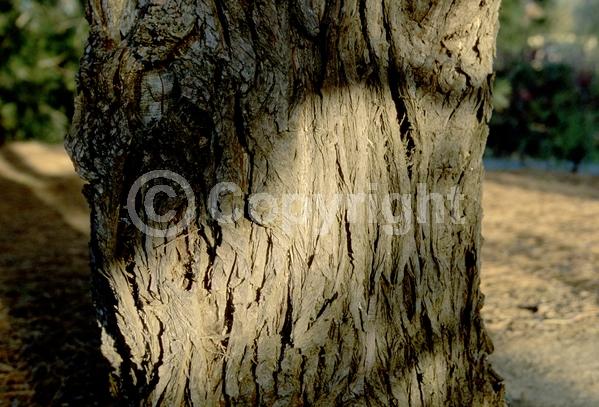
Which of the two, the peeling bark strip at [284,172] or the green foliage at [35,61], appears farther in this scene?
the green foliage at [35,61]

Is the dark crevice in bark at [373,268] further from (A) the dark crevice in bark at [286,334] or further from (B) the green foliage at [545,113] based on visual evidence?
(B) the green foliage at [545,113]

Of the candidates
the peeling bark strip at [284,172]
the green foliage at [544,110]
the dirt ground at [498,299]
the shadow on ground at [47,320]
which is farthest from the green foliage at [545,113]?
the peeling bark strip at [284,172]

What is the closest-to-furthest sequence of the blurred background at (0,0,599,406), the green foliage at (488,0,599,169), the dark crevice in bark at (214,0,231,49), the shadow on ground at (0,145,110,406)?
the dark crevice in bark at (214,0,231,49) → the shadow on ground at (0,145,110,406) → the blurred background at (0,0,599,406) → the green foliage at (488,0,599,169)

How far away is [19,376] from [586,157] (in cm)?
721

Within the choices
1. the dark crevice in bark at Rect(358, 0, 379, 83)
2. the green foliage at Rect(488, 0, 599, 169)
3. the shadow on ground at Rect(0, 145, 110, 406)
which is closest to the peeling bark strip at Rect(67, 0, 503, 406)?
the dark crevice in bark at Rect(358, 0, 379, 83)

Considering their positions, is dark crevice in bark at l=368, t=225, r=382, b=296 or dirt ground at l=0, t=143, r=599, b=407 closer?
dark crevice in bark at l=368, t=225, r=382, b=296

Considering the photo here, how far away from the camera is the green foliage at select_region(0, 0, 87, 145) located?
798cm

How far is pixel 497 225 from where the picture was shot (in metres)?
4.90

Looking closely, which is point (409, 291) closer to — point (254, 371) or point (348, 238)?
point (348, 238)

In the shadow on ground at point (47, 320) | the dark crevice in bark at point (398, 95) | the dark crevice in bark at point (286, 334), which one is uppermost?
the dark crevice in bark at point (398, 95)

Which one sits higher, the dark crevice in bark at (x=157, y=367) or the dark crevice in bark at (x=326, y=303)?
the dark crevice in bark at (x=326, y=303)

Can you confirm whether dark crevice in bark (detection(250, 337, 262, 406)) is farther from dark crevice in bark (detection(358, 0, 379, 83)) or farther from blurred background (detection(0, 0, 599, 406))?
blurred background (detection(0, 0, 599, 406))

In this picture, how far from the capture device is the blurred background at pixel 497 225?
255cm

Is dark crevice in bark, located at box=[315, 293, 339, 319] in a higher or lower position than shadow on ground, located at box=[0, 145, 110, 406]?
higher
